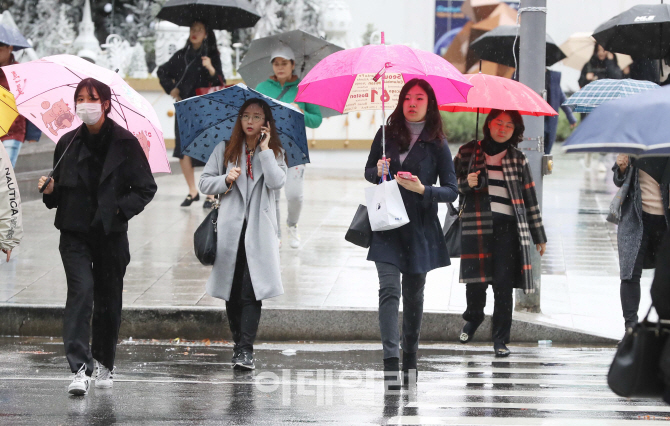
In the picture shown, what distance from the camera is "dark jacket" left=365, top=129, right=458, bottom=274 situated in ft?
20.8

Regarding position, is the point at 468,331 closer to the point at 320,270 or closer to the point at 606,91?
the point at 606,91

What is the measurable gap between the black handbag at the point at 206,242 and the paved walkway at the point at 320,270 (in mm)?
1504

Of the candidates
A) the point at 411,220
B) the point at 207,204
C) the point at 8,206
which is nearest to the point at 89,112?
the point at 8,206

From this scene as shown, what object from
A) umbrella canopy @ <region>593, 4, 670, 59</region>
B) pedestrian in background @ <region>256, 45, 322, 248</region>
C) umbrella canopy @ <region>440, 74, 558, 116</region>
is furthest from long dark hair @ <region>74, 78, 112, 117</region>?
umbrella canopy @ <region>593, 4, 670, 59</region>

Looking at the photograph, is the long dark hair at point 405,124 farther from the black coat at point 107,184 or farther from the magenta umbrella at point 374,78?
the black coat at point 107,184

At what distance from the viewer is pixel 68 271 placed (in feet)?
19.9

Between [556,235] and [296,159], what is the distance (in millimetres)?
5870

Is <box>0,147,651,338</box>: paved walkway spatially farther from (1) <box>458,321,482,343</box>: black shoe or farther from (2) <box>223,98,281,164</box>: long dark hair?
(2) <box>223,98,281,164</box>: long dark hair

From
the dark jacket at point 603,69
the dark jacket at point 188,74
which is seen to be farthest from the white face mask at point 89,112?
the dark jacket at point 603,69

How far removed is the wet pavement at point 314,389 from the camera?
5.61 metres

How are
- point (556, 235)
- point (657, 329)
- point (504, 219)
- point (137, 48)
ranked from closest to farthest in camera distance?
point (657, 329), point (504, 219), point (556, 235), point (137, 48)

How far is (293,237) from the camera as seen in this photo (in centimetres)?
1080

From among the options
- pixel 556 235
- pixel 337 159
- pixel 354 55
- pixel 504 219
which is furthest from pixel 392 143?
pixel 337 159

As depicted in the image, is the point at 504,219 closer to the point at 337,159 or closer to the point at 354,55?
the point at 354,55
